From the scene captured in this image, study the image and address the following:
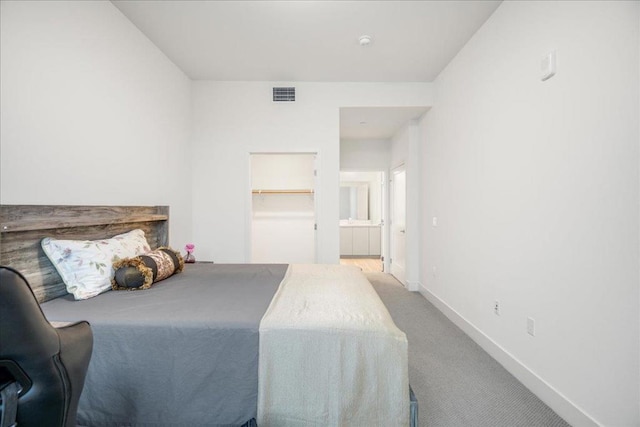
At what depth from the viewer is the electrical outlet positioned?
6.07ft

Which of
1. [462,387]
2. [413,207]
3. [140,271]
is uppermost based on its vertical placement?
[413,207]

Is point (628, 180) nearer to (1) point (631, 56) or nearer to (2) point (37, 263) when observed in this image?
(1) point (631, 56)

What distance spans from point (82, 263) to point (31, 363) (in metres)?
1.30

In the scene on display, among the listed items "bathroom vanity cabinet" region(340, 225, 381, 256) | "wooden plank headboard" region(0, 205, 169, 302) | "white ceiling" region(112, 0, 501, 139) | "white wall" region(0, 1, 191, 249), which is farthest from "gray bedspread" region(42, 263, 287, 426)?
"bathroom vanity cabinet" region(340, 225, 381, 256)

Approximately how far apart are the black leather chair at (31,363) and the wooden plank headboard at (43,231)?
1.19 m

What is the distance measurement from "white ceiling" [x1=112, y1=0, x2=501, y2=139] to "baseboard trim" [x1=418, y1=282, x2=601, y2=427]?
2854 mm

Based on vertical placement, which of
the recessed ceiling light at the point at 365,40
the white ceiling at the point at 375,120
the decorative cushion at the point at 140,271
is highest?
the recessed ceiling light at the point at 365,40

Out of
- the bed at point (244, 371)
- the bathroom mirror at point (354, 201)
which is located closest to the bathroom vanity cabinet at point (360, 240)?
the bathroom mirror at point (354, 201)

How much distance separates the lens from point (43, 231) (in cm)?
164

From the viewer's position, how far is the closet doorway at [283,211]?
16.9 feet

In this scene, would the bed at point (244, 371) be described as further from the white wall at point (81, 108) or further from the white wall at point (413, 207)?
the white wall at point (413, 207)

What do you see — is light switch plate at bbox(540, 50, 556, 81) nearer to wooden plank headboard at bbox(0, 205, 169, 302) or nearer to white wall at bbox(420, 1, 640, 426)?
white wall at bbox(420, 1, 640, 426)

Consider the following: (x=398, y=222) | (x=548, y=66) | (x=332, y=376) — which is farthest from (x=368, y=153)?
(x=332, y=376)

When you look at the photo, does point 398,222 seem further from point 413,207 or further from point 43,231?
point 43,231
